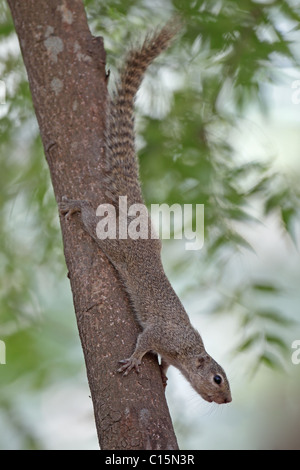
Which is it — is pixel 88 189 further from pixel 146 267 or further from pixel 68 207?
pixel 146 267

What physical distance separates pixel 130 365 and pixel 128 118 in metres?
1.63

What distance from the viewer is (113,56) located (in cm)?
438

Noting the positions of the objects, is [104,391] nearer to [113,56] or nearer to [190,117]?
[190,117]

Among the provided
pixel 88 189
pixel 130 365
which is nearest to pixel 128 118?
pixel 88 189

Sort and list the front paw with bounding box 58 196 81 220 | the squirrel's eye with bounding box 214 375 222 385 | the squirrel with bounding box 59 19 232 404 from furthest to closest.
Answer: the squirrel's eye with bounding box 214 375 222 385
the squirrel with bounding box 59 19 232 404
the front paw with bounding box 58 196 81 220

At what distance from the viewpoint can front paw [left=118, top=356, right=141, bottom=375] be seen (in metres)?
2.58

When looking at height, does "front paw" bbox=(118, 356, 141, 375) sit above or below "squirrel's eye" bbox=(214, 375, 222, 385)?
above

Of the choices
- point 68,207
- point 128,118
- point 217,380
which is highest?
point 128,118

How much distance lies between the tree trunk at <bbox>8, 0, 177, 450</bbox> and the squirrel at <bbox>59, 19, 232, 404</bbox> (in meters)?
Result: 0.13

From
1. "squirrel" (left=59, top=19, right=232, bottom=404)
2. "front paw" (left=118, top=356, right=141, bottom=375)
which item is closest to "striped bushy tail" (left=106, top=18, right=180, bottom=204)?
"squirrel" (left=59, top=19, right=232, bottom=404)

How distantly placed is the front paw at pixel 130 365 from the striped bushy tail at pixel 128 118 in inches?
38.8

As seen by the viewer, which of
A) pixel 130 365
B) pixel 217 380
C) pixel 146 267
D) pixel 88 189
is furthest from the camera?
pixel 217 380

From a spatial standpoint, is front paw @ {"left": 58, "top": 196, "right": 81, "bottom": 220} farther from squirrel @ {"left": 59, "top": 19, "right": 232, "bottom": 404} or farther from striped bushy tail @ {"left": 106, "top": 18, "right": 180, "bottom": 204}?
striped bushy tail @ {"left": 106, "top": 18, "right": 180, "bottom": 204}

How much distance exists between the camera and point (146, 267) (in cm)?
365
